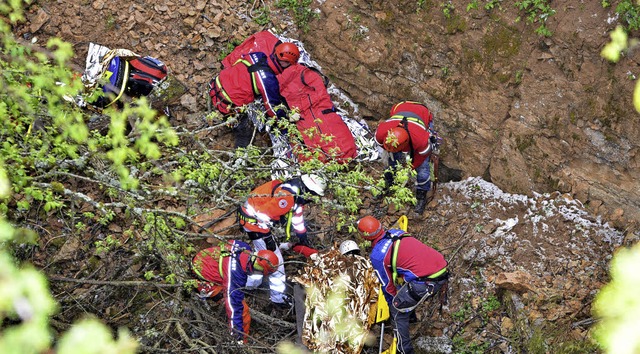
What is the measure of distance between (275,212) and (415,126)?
75.7 inches

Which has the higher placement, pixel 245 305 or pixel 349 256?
pixel 349 256

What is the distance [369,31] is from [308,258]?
10.6 ft

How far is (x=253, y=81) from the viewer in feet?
21.1

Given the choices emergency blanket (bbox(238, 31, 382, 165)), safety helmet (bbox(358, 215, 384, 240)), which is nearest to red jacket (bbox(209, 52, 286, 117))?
emergency blanket (bbox(238, 31, 382, 165))

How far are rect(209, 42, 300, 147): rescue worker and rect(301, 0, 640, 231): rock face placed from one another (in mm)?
1043

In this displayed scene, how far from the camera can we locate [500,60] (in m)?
6.22

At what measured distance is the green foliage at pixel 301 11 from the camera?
24.5 ft

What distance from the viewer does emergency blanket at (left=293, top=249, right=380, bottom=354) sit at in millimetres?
5188

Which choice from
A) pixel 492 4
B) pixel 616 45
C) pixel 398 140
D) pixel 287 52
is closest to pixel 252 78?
pixel 287 52

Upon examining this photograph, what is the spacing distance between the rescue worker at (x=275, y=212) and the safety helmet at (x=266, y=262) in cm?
13

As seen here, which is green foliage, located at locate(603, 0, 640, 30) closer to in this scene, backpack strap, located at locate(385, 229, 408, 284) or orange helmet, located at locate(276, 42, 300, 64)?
backpack strap, located at locate(385, 229, 408, 284)

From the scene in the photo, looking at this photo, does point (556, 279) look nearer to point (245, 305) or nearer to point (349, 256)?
point (349, 256)

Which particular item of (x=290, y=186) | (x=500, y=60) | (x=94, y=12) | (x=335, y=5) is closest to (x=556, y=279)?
(x=500, y=60)

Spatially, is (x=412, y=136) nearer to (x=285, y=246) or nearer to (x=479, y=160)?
(x=479, y=160)
